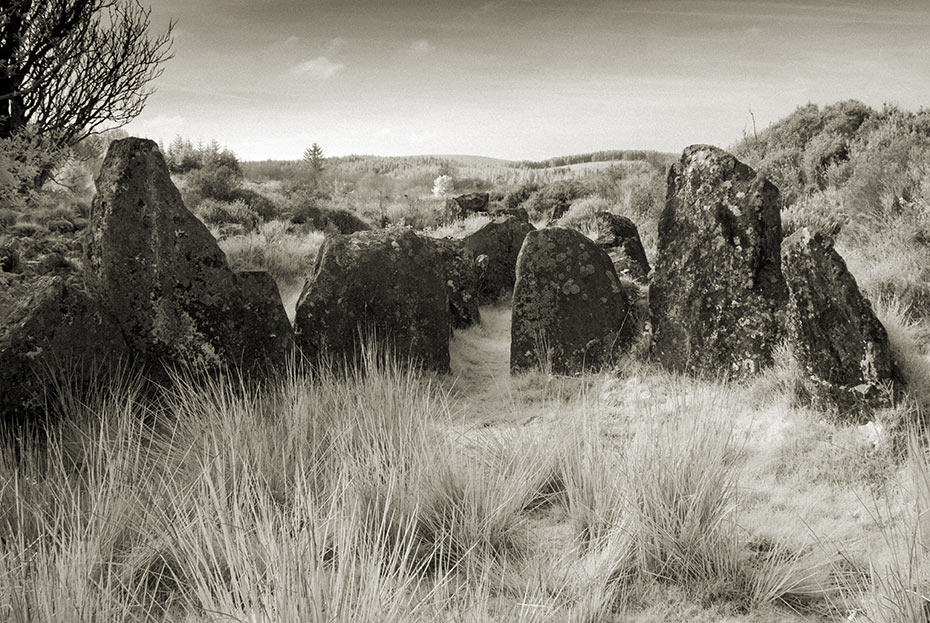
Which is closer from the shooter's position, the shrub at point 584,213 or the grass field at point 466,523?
the grass field at point 466,523

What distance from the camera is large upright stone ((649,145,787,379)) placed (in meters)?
5.28

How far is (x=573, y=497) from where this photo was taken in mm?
3408

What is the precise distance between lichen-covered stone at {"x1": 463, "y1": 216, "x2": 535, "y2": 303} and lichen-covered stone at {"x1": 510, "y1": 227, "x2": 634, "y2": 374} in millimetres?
2513

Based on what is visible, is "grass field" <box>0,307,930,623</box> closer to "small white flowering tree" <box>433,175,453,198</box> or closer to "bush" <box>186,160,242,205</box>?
"bush" <box>186,160,242,205</box>

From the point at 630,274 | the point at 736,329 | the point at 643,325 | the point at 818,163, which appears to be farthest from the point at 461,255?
the point at 818,163

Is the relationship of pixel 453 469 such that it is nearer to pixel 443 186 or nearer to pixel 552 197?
pixel 552 197

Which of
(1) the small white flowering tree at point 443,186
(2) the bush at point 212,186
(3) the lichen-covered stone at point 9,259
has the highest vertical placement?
(1) the small white flowering tree at point 443,186

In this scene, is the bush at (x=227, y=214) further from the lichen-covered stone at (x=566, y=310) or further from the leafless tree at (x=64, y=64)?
the lichen-covered stone at (x=566, y=310)

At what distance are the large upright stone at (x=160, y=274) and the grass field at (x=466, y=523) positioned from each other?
72cm

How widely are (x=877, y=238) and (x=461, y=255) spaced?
4731mm

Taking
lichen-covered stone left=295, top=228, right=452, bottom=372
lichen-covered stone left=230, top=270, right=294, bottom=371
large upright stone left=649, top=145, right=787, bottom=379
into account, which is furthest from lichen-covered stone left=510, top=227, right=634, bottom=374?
lichen-covered stone left=230, top=270, right=294, bottom=371

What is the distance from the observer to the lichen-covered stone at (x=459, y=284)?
7523 millimetres

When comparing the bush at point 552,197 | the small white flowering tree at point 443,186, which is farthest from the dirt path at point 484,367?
the small white flowering tree at point 443,186

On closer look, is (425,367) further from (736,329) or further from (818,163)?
(818,163)
